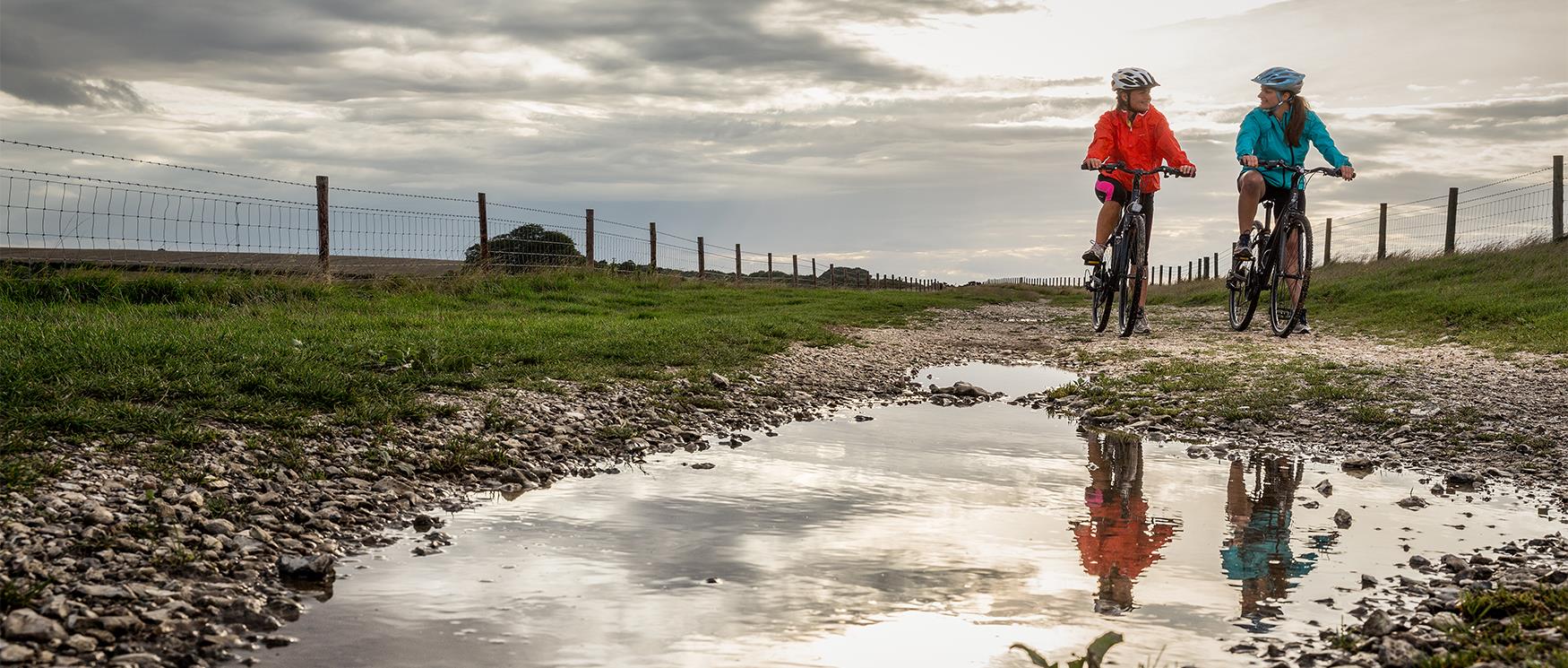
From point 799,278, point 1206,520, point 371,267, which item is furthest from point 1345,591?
point 799,278

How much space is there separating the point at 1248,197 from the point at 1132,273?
153 cm

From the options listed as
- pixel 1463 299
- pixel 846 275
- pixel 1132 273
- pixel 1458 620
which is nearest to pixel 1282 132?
pixel 1132 273

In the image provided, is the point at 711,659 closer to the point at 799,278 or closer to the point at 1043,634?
the point at 1043,634

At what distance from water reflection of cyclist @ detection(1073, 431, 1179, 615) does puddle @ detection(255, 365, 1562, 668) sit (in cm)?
2

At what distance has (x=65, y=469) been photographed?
5145mm

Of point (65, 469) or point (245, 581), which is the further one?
point (65, 469)

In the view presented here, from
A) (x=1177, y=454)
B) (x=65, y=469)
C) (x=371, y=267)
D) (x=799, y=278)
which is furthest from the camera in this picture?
(x=799, y=278)

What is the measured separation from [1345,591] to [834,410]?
538cm

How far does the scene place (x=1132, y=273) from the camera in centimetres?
1290

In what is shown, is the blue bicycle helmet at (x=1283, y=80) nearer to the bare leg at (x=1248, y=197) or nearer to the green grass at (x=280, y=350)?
the bare leg at (x=1248, y=197)

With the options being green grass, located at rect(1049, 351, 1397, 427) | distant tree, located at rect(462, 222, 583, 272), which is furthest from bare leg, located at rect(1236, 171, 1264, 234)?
distant tree, located at rect(462, 222, 583, 272)

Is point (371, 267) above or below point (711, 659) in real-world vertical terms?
above

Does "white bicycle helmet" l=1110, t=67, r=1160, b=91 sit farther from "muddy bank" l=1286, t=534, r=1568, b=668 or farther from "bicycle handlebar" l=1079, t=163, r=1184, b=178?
"muddy bank" l=1286, t=534, r=1568, b=668

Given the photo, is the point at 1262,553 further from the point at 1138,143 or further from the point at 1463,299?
the point at 1463,299
